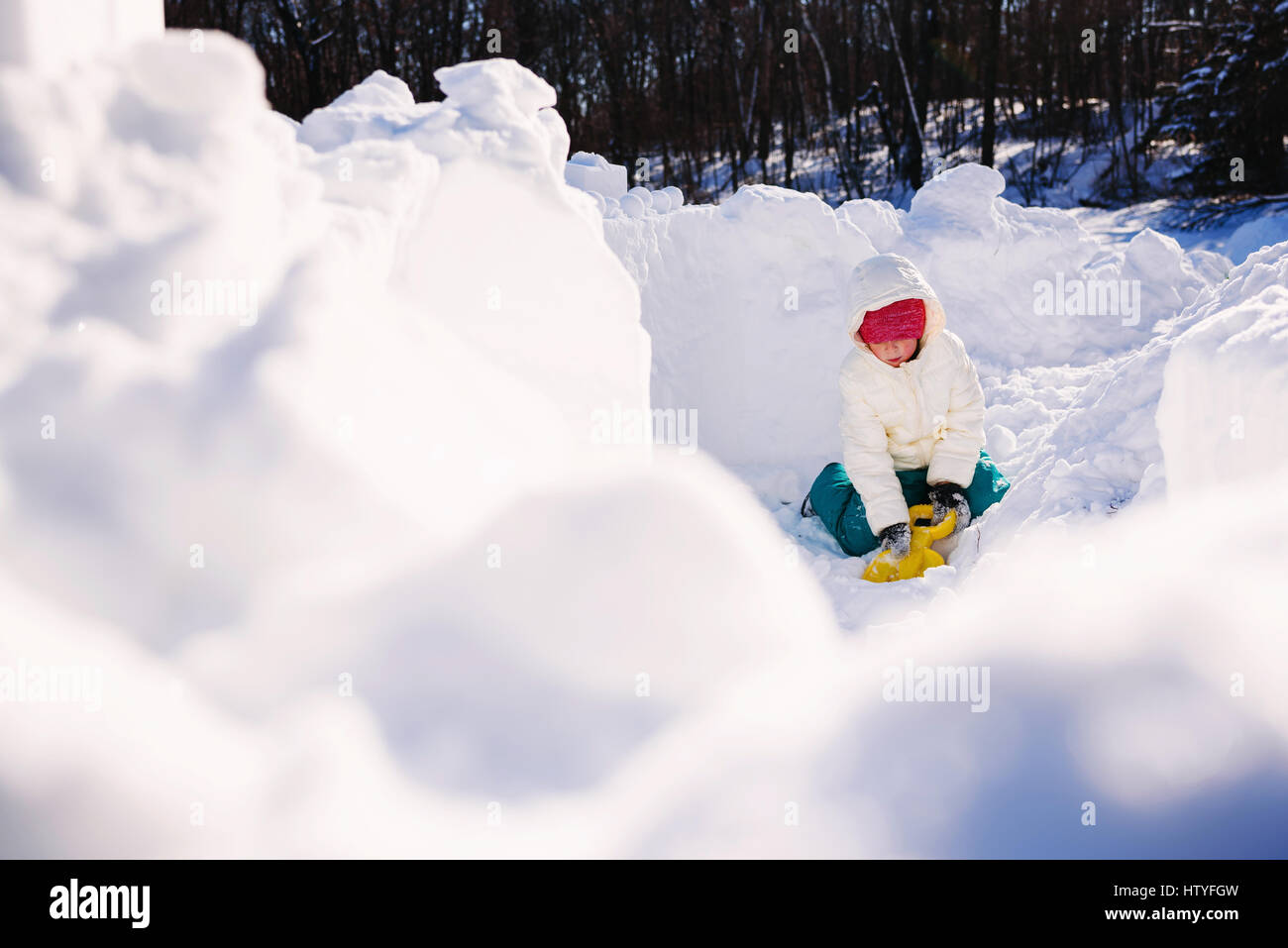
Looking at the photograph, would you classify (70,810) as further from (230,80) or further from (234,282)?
(230,80)

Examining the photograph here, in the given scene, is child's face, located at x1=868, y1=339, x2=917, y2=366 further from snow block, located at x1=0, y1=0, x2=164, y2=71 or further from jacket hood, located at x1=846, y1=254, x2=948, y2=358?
snow block, located at x1=0, y1=0, x2=164, y2=71

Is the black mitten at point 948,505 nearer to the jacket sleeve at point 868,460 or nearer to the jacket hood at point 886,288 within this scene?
the jacket sleeve at point 868,460

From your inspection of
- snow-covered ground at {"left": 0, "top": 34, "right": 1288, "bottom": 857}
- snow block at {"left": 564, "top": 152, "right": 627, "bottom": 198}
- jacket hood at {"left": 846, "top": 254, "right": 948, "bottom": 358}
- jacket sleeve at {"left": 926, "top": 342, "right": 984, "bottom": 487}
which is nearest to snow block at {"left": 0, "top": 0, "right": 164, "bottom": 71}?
snow-covered ground at {"left": 0, "top": 34, "right": 1288, "bottom": 857}

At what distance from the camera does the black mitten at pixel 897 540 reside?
3414 millimetres

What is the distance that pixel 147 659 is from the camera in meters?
1.48

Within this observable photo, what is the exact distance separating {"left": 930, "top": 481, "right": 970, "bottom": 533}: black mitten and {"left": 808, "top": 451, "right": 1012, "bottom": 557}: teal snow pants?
5cm

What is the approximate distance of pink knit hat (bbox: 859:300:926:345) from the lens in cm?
348

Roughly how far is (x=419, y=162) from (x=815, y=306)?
303cm

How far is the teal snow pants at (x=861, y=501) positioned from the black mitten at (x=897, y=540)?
0.58ft

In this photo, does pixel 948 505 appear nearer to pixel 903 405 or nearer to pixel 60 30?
pixel 903 405

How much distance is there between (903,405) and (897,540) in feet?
1.69

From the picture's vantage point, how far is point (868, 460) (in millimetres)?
3545

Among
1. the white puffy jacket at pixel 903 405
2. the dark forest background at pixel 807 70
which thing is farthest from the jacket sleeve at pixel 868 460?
the dark forest background at pixel 807 70

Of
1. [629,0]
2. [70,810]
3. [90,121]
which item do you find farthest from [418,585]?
[629,0]
